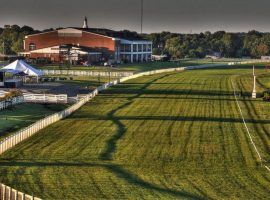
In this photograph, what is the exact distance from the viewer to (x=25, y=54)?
544ft

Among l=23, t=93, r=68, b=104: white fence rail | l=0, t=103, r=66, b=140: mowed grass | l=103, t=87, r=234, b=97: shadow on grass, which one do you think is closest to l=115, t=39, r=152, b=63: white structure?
l=103, t=87, r=234, b=97: shadow on grass

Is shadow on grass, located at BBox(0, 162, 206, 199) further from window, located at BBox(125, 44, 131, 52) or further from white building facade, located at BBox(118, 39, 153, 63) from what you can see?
window, located at BBox(125, 44, 131, 52)

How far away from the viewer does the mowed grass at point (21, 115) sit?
50609 mm

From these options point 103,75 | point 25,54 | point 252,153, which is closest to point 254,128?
point 252,153

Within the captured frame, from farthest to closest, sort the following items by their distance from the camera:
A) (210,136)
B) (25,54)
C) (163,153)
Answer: (25,54), (210,136), (163,153)

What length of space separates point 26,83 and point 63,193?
65473 mm

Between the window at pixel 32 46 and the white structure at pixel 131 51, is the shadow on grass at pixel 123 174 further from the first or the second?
the window at pixel 32 46

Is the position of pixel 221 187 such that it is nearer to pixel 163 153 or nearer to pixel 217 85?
pixel 163 153

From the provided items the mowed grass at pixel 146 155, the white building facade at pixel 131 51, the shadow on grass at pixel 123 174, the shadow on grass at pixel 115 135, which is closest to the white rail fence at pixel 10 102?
the mowed grass at pixel 146 155

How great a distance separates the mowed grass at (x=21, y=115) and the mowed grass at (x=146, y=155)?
2.78 m

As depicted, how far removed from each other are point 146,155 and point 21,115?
2155 cm

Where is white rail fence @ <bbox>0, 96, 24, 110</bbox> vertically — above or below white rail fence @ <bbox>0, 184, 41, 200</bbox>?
below

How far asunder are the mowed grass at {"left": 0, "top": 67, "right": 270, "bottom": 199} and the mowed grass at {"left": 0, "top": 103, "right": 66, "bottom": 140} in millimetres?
2777

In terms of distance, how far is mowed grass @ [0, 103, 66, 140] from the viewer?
50.6 m
